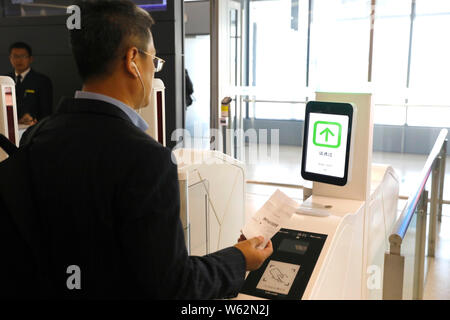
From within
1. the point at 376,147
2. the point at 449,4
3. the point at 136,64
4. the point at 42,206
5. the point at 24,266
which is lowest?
the point at 376,147

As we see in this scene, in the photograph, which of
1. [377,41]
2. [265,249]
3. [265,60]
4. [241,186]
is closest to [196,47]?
[265,60]

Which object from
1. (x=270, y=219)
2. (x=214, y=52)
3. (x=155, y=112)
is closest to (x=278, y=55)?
(x=214, y=52)

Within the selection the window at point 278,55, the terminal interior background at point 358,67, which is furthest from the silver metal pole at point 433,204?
the window at point 278,55

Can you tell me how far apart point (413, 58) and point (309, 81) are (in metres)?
1.06

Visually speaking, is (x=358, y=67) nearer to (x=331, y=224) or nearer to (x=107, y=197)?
(x=331, y=224)

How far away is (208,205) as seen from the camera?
267 centimetres

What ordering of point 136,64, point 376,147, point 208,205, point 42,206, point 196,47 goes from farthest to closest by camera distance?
1. point 196,47
2. point 376,147
3. point 208,205
4. point 136,64
5. point 42,206

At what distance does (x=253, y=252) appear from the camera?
1.12 meters

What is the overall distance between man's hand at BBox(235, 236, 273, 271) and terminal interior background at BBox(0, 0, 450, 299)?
127 inches

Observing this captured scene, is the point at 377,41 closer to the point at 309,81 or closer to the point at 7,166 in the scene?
the point at 309,81

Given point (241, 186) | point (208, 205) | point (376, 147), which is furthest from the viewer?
point (376, 147)

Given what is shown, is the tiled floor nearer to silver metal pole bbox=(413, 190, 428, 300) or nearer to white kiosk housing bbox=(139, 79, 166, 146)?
silver metal pole bbox=(413, 190, 428, 300)

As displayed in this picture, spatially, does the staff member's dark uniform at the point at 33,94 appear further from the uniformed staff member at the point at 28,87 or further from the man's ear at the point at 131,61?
the man's ear at the point at 131,61

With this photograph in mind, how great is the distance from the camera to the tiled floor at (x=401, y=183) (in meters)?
3.25
